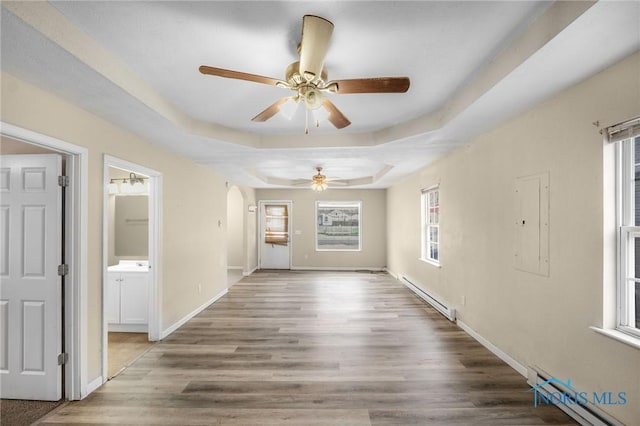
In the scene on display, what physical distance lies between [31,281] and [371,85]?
9.69 feet

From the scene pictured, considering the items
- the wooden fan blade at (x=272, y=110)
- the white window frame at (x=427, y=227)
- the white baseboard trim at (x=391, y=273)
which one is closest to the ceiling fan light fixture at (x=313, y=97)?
the wooden fan blade at (x=272, y=110)

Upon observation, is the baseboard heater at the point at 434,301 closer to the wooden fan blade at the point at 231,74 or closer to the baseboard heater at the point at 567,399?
the baseboard heater at the point at 567,399

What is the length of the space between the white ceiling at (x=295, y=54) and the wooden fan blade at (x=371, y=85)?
0.27m

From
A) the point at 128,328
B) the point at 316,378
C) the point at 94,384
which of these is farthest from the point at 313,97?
the point at 128,328

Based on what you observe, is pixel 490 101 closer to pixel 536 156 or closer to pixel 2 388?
pixel 536 156

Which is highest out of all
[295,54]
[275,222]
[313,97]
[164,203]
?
[295,54]

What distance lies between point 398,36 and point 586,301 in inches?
84.9

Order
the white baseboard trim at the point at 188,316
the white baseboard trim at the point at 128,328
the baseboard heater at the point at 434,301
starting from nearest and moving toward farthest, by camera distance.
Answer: the white baseboard trim at the point at 188,316
the white baseboard trim at the point at 128,328
the baseboard heater at the point at 434,301

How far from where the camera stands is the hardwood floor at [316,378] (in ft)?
7.32

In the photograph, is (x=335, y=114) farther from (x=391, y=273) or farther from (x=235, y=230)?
(x=235, y=230)

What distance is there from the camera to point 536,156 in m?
2.58

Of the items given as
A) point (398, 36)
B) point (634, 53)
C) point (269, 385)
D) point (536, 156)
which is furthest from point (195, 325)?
point (634, 53)

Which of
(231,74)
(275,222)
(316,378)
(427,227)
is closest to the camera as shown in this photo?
(231,74)
